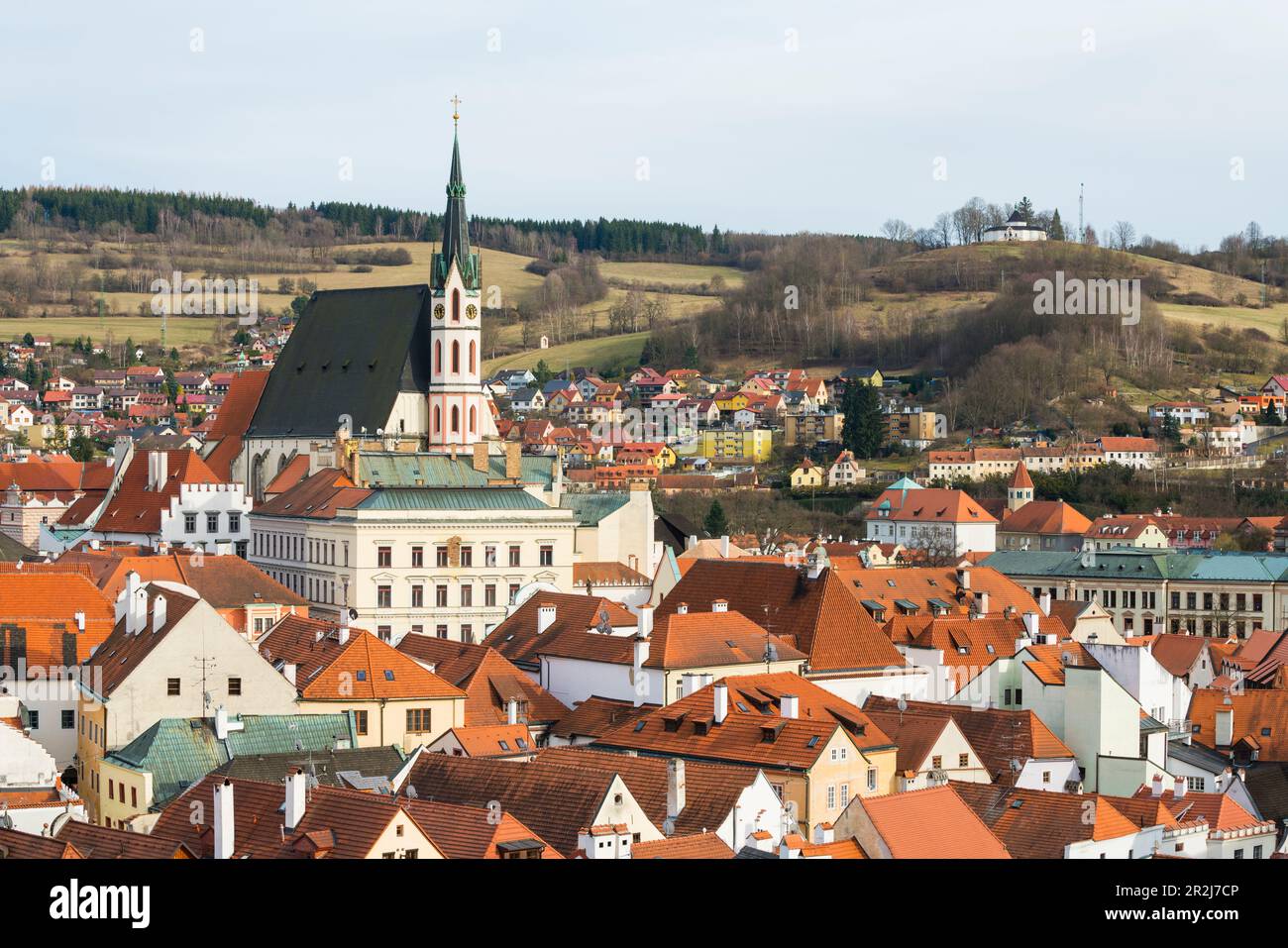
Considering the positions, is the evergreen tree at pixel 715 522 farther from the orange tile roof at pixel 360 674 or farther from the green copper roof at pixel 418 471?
the orange tile roof at pixel 360 674

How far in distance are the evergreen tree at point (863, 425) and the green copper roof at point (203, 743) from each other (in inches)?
4215

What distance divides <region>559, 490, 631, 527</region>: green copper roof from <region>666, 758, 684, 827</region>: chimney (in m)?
43.8

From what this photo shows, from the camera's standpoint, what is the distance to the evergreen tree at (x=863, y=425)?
464 feet

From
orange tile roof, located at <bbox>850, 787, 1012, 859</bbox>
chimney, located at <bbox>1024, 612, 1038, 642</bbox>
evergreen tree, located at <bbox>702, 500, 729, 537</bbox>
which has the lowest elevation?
evergreen tree, located at <bbox>702, 500, 729, 537</bbox>

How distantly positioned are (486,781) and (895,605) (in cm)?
3348

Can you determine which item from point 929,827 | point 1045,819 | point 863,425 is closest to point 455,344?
point 1045,819

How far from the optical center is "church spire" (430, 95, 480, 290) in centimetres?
8300

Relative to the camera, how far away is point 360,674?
38.9m

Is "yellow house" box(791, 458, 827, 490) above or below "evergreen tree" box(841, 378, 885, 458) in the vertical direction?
below

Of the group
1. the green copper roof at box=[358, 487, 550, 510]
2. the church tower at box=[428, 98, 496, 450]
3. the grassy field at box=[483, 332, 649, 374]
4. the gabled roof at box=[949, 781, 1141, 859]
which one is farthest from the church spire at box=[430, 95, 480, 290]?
the grassy field at box=[483, 332, 649, 374]

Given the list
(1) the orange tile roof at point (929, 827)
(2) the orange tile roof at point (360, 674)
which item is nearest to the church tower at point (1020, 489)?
(2) the orange tile roof at point (360, 674)

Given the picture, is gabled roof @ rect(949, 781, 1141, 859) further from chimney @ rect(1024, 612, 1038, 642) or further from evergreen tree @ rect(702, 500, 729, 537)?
evergreen tree @ rect(702, 500, 729, 537)
